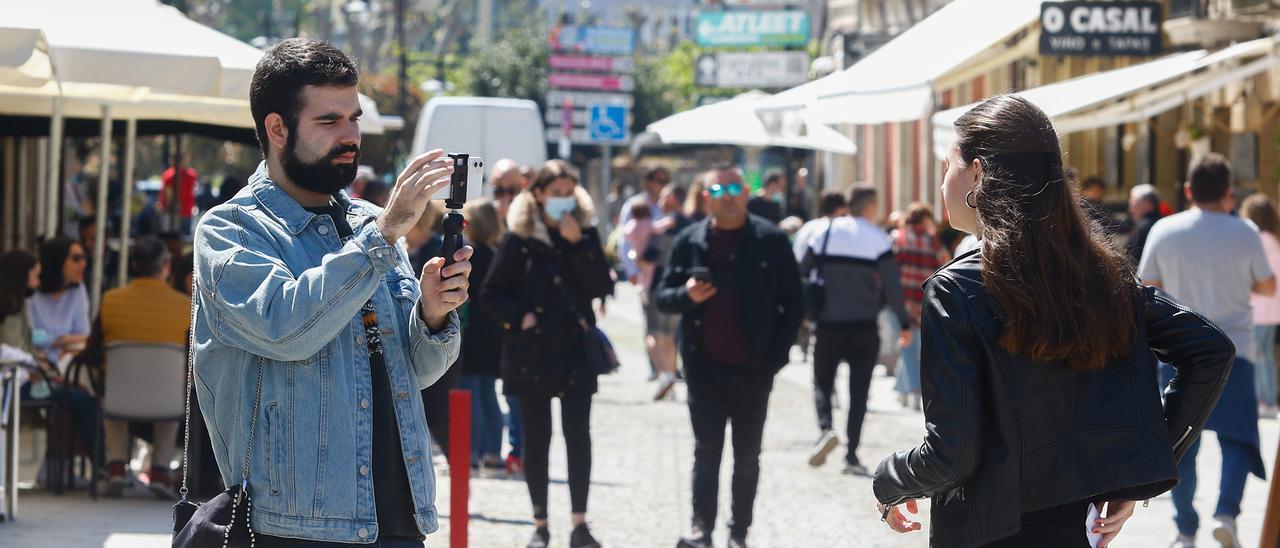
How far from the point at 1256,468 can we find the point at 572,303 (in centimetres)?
319

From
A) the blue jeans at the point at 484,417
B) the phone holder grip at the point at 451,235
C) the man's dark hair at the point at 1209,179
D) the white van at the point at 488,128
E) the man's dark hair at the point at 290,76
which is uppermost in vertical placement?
the white van at the point at 488,128

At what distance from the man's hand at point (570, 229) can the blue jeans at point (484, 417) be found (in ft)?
8.62

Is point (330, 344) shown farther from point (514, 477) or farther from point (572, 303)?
point (514, 477)

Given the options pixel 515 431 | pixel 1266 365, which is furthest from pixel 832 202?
pixel 1266 365

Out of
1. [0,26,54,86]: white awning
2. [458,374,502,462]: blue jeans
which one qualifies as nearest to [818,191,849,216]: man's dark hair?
[458,374,502,462]: blue jeans

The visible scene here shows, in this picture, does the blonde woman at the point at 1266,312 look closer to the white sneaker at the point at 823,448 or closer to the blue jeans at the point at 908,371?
the blue jeans at the point at 908,371

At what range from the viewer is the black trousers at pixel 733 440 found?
8.26 metres

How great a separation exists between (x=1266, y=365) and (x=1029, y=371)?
1136 cm

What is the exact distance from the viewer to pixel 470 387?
11219 millimetres

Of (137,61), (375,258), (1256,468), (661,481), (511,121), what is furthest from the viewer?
(511,121)

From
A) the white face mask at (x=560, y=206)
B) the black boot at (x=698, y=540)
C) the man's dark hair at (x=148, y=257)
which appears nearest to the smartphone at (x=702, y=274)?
the white face mask at (x=560, y=206)

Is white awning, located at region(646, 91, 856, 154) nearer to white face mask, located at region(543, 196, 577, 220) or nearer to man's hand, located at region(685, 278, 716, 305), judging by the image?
white face mask, located at region(543, 196, 577, 220)

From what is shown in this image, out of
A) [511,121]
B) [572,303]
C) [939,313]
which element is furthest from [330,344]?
[511,121]

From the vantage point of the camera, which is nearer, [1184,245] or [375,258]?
[375,258]
